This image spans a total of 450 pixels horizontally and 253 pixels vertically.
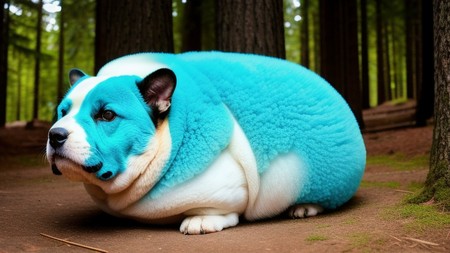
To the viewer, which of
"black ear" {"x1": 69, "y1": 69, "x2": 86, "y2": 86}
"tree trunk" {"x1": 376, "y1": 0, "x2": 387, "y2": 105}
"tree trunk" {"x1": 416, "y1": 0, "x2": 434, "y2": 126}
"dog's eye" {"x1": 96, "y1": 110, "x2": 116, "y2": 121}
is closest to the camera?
"dog's eye" {"x1": 96, "y1": 110, "x2": 116, "y2": 121}

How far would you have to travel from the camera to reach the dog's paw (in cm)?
375

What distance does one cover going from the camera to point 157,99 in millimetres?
3250

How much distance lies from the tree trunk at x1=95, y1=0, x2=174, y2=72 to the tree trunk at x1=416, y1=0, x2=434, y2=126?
7.08 metres

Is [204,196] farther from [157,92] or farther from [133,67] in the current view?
[133,67]

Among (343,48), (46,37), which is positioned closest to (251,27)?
(343,48)

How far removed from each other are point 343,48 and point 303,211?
1064 centimetres

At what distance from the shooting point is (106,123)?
3.07 m

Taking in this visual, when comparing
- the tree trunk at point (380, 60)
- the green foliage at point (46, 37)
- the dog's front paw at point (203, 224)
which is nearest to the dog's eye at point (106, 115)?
the dog's front paw at point (203, 224)

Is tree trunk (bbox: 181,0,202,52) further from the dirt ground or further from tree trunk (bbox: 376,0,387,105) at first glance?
the dirt ground

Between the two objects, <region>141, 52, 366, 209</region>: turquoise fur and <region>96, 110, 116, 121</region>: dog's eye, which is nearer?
<region>96, 110, 116, 121</region>: dog's eye

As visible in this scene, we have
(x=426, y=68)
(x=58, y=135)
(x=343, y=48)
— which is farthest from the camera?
(x=343, y=48)

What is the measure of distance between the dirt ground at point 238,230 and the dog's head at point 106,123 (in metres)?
0.46

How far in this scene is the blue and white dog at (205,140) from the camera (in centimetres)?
308

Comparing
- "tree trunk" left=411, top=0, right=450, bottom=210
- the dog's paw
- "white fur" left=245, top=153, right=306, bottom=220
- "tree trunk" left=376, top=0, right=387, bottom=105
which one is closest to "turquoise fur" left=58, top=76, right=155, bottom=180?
"white fur" left=245, top=153, right=306, bottom=220
